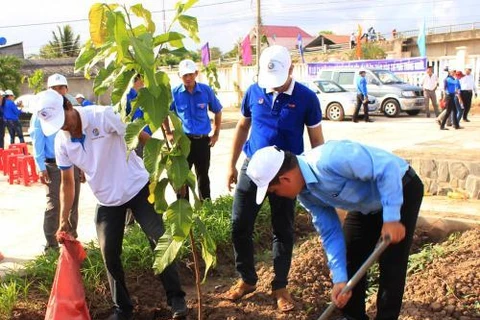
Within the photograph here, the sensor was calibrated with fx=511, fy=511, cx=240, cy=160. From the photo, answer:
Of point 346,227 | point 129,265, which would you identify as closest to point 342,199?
point 346,227

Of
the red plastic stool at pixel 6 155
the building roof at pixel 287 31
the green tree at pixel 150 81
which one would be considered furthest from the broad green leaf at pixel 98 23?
the building roof at pixel 287 31

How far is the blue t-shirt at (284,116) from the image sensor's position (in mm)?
3365

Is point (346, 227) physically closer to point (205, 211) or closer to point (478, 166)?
point (205, 211)

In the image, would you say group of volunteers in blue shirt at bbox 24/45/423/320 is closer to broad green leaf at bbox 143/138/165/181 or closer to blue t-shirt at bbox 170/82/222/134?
broad green leaf at bbox 143/138/165/181

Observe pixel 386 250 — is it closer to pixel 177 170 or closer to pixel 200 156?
pixel 177 170

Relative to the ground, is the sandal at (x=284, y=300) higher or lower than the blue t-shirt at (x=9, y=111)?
lower

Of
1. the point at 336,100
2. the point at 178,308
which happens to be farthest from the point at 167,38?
the point at 336,100

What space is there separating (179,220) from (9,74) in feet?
89.0

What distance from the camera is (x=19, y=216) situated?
6.77m

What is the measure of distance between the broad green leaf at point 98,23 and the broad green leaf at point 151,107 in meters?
0.39

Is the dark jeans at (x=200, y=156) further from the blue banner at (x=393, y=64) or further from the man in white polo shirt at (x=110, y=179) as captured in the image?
the blue banner at (x=393, y=64)

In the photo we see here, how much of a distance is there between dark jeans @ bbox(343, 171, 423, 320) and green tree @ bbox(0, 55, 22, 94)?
87.3 ft

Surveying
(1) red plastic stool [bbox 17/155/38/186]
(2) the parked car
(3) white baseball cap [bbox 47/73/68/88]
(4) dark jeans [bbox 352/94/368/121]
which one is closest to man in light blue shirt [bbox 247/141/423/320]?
(3) white baseball cap [bbox 47/73/68/88]

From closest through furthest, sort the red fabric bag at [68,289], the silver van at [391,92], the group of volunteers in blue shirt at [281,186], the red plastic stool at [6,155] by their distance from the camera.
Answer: the group of volunteers in blue shirt at [281,186] → the red fabric bag at [68,289] → the red plastic stool at [6,155] → the silver van at [391,92]
